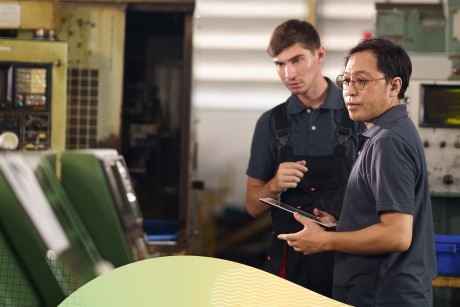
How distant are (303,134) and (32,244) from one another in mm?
1086

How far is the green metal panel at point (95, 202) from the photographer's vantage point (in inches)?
133

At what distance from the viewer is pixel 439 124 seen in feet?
11.2

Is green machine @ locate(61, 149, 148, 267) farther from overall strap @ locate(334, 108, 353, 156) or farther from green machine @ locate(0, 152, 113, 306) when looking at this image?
overall strap @ locate(334, 108, 353, 156)

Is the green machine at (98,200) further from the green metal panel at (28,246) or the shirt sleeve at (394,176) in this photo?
the shirt sleeve at (394,176)

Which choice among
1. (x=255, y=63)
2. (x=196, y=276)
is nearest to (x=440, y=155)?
(x=196, y=276)

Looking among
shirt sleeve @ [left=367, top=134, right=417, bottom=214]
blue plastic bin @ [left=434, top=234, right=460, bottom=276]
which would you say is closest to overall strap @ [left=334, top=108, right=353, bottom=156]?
shirt sleeve @ [left=367, top=134, right=417, bottom=214]

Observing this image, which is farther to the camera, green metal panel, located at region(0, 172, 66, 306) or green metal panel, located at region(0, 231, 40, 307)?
green metal panel, located at region(0, 172, 66, 306)

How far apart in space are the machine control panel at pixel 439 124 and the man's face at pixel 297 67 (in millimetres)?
1283

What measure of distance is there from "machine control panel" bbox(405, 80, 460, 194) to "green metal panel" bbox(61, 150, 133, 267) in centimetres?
146

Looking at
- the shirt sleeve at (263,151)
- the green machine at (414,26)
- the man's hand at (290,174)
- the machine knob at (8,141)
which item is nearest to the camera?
the man's hand at (290,174)

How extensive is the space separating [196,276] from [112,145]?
2.63 meters

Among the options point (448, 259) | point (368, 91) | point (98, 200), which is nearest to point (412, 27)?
point (448, 259)

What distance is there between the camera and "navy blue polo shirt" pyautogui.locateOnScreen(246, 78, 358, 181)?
2268mm

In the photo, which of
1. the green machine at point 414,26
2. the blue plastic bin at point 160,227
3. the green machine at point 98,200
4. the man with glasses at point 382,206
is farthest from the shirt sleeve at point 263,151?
the blue plastic bin at point 160,227
